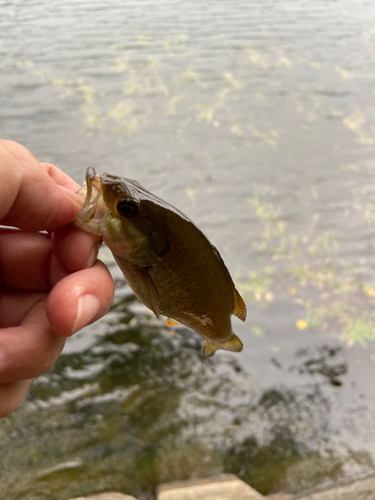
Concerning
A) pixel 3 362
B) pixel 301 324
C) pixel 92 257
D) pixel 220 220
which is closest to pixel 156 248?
pixel 92 257

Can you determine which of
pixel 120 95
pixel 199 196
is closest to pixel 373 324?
pixel 199 196

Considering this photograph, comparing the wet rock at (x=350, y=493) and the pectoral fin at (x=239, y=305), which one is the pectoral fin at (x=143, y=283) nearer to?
the pectoral fin at (x=239, y=305)

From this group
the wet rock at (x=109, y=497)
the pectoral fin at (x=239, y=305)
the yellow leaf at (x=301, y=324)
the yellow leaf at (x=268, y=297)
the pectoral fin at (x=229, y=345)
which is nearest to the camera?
the pectoral fin at (x=239, y=305)

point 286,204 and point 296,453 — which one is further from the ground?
point 286,204

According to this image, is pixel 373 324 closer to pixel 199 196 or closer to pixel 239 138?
pixel 199 196

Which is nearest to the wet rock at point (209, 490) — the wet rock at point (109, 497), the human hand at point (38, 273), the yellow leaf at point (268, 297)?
the wet rock at point (109, 497)

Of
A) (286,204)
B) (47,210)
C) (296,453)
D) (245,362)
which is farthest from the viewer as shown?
(286,204)
